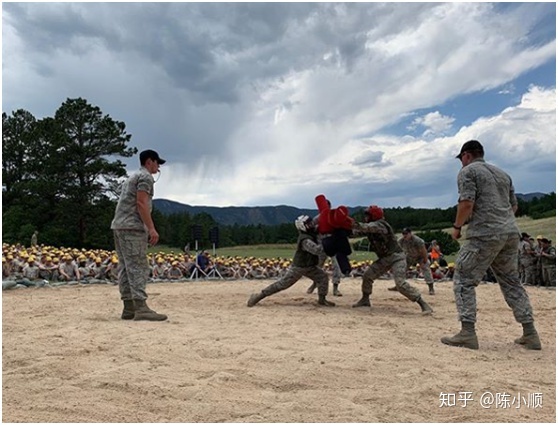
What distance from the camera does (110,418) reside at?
11.1ft

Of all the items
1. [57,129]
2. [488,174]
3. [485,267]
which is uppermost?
[57,129]

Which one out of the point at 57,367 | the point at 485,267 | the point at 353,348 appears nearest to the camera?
the point at 57,367

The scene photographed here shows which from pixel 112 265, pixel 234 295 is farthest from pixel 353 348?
pixel 112 265

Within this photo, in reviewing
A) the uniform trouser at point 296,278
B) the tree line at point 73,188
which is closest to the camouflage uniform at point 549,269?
the uniform trouser at point 296,278

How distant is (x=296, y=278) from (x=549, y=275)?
30.8ft

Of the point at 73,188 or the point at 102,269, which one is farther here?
the point at 73,188

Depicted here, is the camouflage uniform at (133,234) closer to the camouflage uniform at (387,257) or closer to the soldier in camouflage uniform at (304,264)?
the soldier in camouflage uniform at (304,264)

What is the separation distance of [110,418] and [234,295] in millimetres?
7506

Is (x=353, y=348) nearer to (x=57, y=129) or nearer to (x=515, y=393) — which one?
(x=515, y=393)

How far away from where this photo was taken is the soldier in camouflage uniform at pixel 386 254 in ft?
26.8

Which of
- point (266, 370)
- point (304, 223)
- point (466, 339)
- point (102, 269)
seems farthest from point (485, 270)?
point (102, 269)

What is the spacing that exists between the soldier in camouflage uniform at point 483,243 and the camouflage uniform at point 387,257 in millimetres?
2343

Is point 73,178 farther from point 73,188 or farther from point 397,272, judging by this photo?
point 397,272

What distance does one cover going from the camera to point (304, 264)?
8461mm
